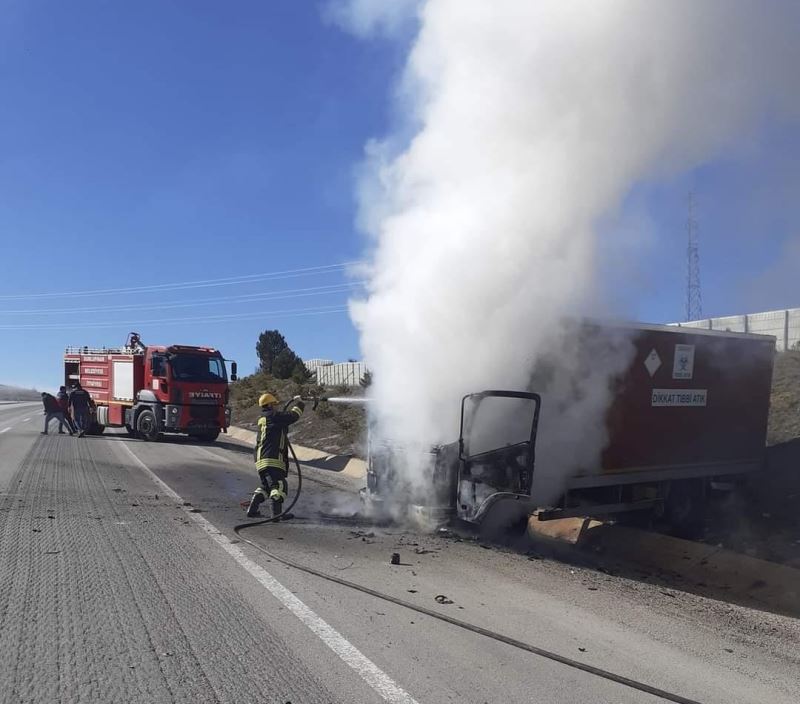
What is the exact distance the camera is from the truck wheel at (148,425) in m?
19.6

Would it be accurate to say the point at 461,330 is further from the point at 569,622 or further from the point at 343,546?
the point at 569,622

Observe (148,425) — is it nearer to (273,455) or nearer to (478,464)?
(273,455)

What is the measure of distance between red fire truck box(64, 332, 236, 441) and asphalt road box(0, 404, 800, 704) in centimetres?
1137

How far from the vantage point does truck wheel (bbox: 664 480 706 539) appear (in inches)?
377

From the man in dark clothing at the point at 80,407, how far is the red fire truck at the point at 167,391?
Result: 0.64 m

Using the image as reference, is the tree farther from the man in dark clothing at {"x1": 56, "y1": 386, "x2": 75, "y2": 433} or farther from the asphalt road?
the asphalt road

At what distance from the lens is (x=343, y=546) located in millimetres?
6984

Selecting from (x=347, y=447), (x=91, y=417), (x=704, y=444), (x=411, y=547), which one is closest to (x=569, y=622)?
(x=411, y=547)

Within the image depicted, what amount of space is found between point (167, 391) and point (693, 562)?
50.5ft

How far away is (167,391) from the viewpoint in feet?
63.3

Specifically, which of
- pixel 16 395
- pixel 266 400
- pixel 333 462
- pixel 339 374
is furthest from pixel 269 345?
pixel 16 395

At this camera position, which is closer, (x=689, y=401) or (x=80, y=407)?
(x=689, y=401)

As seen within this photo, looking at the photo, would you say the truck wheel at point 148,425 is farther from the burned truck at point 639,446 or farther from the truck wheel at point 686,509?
the truck wheel at point 686,509

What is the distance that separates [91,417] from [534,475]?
62.4 ft
